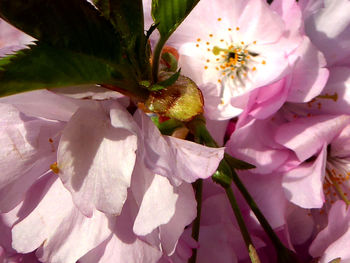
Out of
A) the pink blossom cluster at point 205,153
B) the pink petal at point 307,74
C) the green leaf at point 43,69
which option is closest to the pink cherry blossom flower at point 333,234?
the pink blossom cluster at point 205,153

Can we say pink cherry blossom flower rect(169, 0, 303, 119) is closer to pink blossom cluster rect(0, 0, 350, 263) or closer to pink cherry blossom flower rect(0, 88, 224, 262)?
pink blossom cluster rect(0, 0, 350, 263)

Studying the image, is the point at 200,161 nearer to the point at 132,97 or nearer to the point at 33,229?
the point at 132,97

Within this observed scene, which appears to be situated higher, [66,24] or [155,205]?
[66,24]

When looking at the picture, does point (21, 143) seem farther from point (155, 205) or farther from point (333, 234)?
point (333, 234)

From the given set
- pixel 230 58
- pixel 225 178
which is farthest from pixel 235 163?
pixel 230 58

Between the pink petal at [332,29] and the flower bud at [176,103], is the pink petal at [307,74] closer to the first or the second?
the pink petal at [332,29]

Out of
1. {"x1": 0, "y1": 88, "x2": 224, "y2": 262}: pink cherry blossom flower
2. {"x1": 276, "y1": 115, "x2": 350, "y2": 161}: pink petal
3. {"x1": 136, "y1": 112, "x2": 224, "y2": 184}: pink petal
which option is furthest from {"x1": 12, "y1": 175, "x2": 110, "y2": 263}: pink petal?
{"x1": 276, "y1": 115, "x2": 350, "y2": 161}: pink petal
